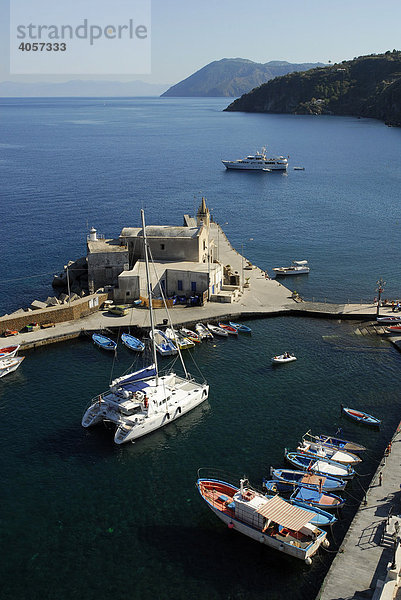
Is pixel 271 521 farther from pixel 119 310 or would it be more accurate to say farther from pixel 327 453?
pixel 119 310

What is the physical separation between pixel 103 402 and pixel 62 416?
4.01m

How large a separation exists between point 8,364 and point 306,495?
29.9 metres

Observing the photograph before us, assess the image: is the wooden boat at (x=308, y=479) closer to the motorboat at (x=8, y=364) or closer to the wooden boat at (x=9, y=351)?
the motorboat at (x=8, y=364)

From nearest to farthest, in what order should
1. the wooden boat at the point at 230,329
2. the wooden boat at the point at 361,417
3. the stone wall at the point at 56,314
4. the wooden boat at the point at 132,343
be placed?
the wooden boat at the point at 361,417 < the wooden boat at the point at 132,343 < the stone wall at the point at 56,314 < the wooden boat at the point at 230,329

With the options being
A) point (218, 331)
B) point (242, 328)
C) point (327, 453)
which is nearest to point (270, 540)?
point (327, 453)

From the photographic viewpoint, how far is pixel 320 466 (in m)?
40.0

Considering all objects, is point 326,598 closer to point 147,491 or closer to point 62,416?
point 147,491

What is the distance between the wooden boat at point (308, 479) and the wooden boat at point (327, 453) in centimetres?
216

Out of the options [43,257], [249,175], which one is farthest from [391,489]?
[249,175]

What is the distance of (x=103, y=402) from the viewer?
45250mm

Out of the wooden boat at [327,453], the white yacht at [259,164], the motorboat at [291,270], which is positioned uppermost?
the white yacht at [259,164]

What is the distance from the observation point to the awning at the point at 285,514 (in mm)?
33050

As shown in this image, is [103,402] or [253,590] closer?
[253,590]

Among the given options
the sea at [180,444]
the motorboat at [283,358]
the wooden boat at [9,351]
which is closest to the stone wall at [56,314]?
the sea at [180,444]
